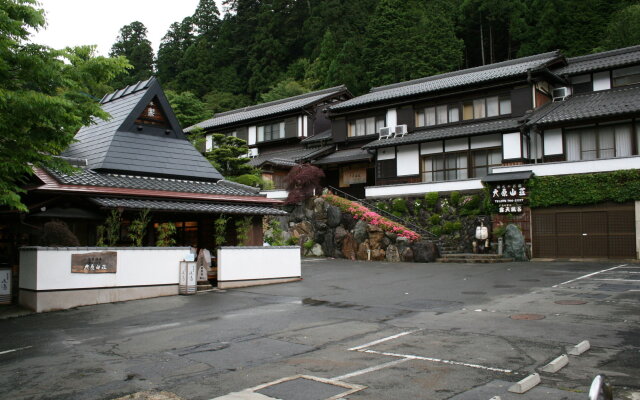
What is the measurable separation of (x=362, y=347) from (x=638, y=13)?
3837 cm

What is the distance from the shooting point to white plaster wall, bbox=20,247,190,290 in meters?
12.5

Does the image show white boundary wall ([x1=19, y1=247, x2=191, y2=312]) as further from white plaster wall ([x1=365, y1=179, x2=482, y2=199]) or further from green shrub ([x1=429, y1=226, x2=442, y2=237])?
white plaster wall ([x1=365, y1=179, x2=482, y2=199])

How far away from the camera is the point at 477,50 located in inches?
2028

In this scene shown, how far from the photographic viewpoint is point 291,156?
37.2m

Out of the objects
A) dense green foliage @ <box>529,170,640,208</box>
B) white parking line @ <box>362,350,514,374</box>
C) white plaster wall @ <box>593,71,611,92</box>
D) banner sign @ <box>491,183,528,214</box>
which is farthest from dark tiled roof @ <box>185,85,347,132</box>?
white parking line @ <box>362,350,514,374</box>

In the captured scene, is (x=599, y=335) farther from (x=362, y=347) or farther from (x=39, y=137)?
(x=39, y=137)

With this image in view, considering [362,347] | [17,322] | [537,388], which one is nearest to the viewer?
[537,388]

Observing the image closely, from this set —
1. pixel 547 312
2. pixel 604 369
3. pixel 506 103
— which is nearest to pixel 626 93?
pixel 506 103

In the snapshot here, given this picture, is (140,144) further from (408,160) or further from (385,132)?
(385,132)

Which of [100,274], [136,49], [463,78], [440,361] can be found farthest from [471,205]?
[136,49]

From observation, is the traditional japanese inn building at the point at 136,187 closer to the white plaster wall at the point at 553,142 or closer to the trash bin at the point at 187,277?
the trash bin at the point at 187,277

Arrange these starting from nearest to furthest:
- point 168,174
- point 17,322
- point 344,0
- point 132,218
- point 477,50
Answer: point 17,322 < point 132,218 < point 168,174 < point 477,50 < point 344,0

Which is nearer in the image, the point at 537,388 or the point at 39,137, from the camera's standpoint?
the point at 537,388

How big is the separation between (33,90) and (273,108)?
33118mm
